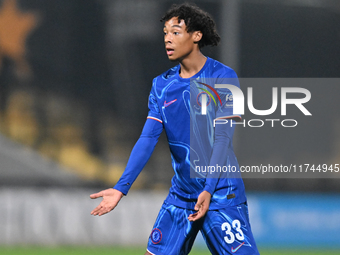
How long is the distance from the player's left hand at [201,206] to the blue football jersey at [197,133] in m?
0.22

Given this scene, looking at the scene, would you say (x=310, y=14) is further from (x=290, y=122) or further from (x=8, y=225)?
(x=8, y=225)

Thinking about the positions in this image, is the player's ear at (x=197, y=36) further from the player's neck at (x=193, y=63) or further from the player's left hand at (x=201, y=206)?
the player's left hand at (x=201, y=206)

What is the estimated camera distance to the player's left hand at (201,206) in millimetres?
2949

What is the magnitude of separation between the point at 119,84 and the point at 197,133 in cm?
631

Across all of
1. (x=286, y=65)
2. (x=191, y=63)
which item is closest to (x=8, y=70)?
(x=286, y=65)

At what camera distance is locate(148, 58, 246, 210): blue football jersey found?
321cm

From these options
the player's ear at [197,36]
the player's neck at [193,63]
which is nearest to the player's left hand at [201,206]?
the player's neck at [193,63]

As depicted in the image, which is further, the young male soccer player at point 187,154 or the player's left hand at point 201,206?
the young male soccer player at point 187,154

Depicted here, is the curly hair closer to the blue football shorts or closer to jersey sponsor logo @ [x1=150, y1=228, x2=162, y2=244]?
the blue football shorts

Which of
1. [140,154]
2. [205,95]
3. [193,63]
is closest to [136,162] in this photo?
[140,154]

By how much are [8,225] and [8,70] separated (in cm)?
279

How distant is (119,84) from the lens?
9438mm

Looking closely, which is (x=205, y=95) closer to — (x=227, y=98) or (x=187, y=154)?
(x=227, y=98)

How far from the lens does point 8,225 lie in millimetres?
7902
